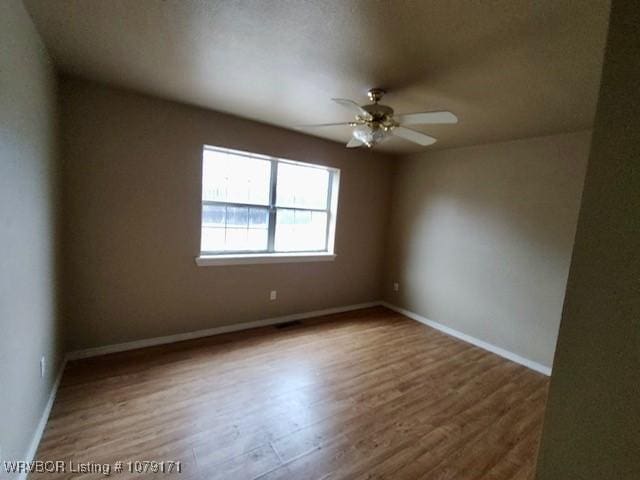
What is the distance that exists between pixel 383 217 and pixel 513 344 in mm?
2309

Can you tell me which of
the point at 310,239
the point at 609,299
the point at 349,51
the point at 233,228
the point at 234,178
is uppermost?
the point at 349,51

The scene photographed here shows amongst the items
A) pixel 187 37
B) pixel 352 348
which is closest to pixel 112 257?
pixel 187 37

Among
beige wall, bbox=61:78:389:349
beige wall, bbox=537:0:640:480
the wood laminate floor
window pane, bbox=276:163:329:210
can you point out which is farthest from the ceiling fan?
the wood laminate floor

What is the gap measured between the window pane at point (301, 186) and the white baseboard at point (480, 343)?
6.53ft

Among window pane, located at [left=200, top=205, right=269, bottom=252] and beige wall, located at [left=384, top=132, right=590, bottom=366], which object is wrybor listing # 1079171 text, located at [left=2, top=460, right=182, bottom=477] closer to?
window pane, located at [left=200, top=205, right=269, bottom=252]

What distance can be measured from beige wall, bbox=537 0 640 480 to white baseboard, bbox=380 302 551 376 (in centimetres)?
289

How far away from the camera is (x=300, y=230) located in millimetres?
3961

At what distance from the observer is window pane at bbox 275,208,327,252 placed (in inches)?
149

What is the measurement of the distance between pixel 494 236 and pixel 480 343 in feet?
4.11

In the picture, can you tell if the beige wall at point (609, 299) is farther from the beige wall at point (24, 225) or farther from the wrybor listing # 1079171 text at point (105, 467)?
the beige wall at point (24, 225)

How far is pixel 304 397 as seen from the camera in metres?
2.26

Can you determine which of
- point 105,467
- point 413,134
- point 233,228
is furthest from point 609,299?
point 233,228

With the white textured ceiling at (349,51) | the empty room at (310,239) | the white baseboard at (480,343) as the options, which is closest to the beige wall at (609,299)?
the empty room at (310,239)

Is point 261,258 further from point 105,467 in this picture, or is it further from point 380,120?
point 105,467
